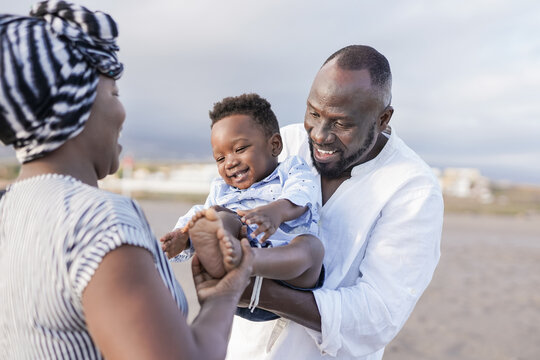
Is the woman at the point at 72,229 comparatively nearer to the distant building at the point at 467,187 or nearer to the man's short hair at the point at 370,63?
the man's short hair at the point at 370,63

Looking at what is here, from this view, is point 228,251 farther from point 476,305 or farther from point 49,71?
point 476,305

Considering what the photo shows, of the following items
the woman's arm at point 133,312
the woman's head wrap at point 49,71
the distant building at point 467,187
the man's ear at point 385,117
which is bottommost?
the distant building at point 467,187

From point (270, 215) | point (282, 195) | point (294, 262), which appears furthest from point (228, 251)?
point (282, 195)

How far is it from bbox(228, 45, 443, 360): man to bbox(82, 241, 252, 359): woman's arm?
0.99m

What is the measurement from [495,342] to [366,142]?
5215mm

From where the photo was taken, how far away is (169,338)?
125cm

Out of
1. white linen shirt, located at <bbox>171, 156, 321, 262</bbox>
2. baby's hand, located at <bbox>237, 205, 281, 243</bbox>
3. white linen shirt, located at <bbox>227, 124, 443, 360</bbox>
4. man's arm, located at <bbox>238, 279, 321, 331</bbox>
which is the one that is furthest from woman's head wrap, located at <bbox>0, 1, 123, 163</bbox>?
white linen shirt, located at <bbox>227, 124, 443, 360</bbox>

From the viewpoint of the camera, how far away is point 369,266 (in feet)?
8.63

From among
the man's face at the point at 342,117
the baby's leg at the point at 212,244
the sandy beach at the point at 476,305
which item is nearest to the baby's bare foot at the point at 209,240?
the baby's leg at the point at 212,244

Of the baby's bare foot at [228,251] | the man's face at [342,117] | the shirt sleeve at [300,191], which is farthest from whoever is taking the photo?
the man's face at [342,117]

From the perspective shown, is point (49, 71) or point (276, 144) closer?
point (49, 71)

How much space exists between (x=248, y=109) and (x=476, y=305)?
6.71 m

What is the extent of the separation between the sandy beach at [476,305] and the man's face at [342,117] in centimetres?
406

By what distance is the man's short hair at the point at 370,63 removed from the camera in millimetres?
2914
